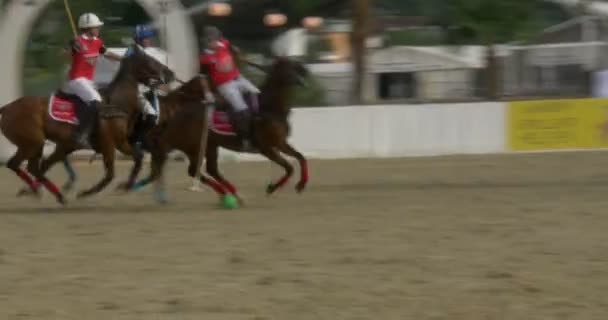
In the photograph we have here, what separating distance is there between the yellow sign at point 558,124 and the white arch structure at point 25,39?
6.26 meters

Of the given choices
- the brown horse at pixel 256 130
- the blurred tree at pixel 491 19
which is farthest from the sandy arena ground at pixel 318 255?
the blurred tree at pixel 491 19

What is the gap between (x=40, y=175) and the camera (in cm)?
1578

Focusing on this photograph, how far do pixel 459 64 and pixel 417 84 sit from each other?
251 centimetres

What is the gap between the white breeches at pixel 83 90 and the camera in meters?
15.0

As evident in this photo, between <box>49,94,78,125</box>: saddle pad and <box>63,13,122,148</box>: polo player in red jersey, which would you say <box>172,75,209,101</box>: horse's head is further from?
<box>49,94,78,125</box>: saddle pad

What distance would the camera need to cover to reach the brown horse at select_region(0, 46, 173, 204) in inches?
593

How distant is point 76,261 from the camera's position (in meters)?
10.9

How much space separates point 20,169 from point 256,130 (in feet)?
9.04

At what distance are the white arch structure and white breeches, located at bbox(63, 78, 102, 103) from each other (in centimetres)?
1082

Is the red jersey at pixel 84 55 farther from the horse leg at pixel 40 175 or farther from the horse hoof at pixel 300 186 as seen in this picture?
the horse hoof at pixel 300 186

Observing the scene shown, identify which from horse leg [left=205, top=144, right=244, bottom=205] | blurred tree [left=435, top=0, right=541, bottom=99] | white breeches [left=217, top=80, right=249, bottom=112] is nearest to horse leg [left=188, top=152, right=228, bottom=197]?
horse leg [left=205, top=144, right=244, bottom=205]

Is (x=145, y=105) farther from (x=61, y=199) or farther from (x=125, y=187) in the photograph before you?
(x=61, y=199)

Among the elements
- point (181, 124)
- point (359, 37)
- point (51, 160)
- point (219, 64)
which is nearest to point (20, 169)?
point (51, 160)

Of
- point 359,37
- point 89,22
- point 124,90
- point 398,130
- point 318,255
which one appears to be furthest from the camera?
point 359,37
